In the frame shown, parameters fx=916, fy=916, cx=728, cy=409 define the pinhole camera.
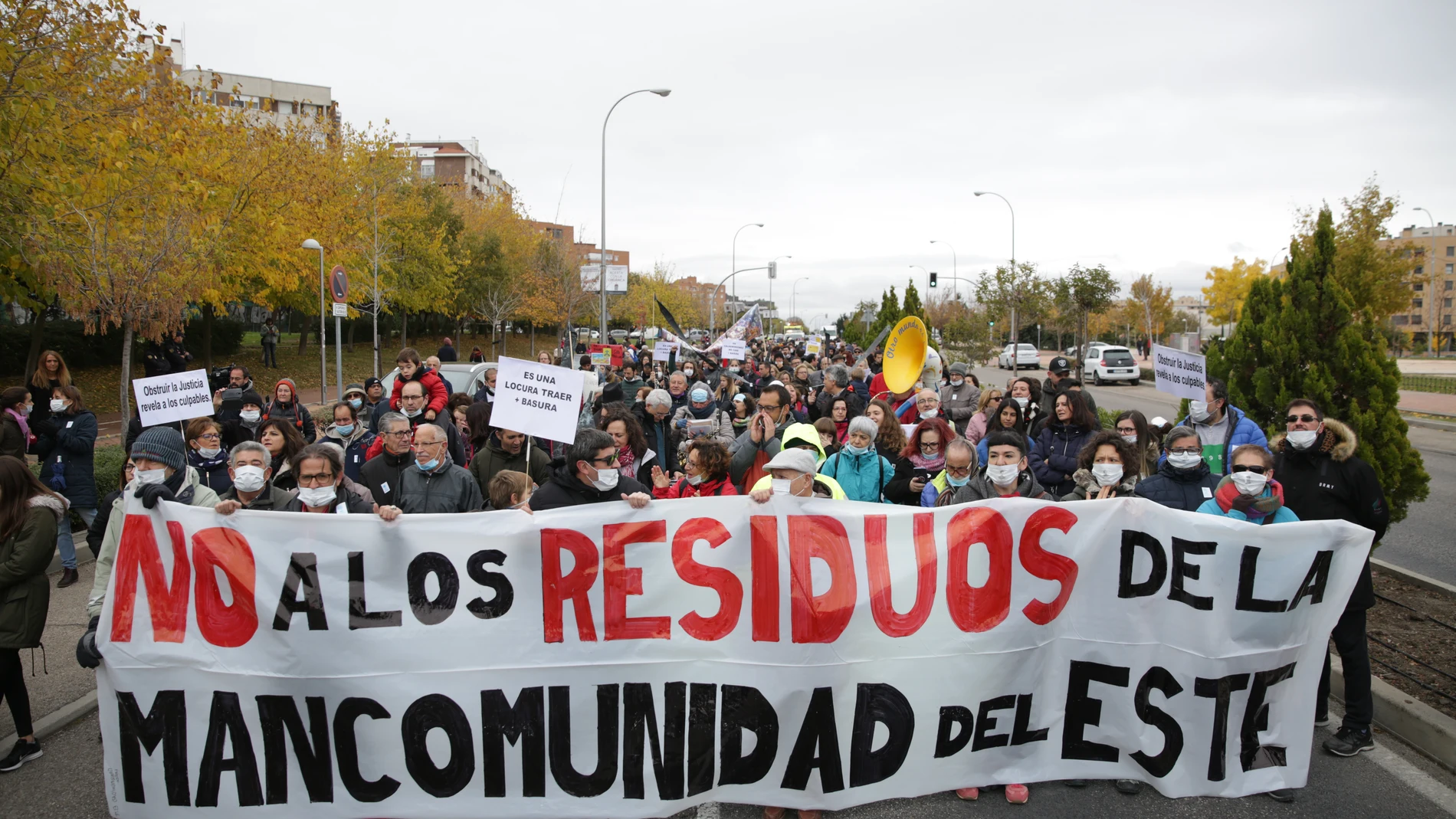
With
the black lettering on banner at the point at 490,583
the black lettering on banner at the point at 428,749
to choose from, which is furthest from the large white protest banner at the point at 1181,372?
the black lettering on banner at the point at 428,749

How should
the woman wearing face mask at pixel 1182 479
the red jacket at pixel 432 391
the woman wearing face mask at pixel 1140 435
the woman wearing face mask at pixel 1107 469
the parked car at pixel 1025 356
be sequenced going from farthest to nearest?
the parked car at pixel 1025 356 < the red jacket at pixel 432 391 < the woman wearing face mask at pixel 1140 435 < the woman wearing face mask at pixel 1107 469 < the woman wearing face mask at pixel 1182 479

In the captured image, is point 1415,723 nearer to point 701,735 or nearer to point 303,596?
point 701,735

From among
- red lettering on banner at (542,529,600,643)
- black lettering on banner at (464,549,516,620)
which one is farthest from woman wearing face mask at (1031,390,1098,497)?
black lettering on banner at (464,549,516,620)

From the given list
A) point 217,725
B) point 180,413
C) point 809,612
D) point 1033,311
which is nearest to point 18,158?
point 180,413

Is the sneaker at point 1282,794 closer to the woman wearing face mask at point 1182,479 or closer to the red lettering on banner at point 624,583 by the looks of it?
the woman wearing face mask at point 1182,479

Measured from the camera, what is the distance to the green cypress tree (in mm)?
7219

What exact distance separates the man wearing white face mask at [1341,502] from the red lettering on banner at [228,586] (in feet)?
16.4

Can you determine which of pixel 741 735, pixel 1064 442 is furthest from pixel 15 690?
pixel 1064 442

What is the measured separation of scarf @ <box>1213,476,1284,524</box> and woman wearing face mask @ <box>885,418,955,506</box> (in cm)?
181

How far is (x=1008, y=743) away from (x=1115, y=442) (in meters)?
1.85

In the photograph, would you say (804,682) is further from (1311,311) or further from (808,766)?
(1311,311)

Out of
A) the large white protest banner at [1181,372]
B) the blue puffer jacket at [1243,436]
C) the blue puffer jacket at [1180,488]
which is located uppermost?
the large white protest banner at [1181,372]

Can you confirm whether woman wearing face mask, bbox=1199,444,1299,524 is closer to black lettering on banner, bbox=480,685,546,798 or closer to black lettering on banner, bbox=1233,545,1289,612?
black lettering on banner, bbox=1233,545,1289,612

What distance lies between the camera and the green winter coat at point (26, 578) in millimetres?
4098
